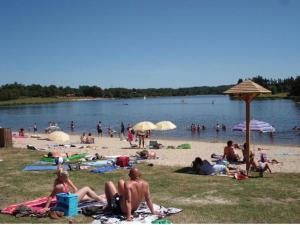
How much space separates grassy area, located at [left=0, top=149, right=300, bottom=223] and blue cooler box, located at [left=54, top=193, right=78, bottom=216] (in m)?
0.20

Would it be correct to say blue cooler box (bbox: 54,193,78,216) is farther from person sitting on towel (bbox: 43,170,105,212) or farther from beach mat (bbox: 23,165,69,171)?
beach mat (bbox: 23,165,69,171)

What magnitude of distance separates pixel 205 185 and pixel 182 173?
2.24 meters

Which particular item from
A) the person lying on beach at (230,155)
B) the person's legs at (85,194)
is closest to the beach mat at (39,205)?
the person's legs at (85,194)

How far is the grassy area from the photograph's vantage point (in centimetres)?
791

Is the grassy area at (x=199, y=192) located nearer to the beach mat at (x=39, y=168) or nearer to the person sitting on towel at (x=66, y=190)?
the beach mat at (x=39, y=168)

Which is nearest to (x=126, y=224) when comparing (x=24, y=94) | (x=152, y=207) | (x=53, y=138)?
(x=152, y=207)

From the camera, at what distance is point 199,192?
33.3 ft

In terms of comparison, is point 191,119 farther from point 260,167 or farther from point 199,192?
point 199,192

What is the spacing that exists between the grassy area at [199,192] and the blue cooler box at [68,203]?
20 centimetres

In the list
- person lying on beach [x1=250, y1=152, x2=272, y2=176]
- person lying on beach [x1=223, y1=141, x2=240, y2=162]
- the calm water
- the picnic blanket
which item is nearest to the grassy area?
the picnic blanket

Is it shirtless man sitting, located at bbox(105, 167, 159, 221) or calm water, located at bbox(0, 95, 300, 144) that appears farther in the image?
calm water, located at bbox(0, 95, 300, 144)

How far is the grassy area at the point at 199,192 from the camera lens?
7.91 metres

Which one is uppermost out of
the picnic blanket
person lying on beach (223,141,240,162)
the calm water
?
the picnic blanket

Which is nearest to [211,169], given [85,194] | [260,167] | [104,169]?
[260,167]
